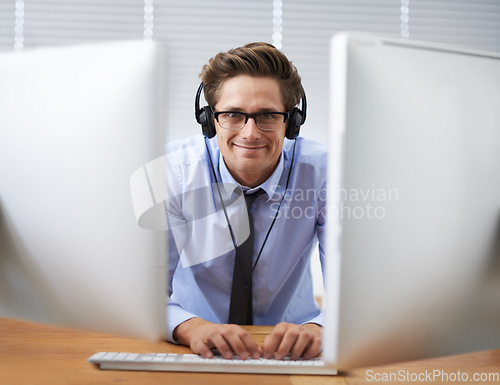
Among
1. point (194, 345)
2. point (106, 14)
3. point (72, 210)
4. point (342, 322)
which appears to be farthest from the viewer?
point (106, 14)

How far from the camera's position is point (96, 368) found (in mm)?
754

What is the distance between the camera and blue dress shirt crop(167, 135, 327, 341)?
1.36 metres

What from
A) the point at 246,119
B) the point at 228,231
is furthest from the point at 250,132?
the point at 228,231

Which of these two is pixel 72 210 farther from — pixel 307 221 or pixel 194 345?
pixel 307 221

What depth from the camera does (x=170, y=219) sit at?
4.38ft

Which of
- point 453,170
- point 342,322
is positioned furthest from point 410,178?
point 342,322

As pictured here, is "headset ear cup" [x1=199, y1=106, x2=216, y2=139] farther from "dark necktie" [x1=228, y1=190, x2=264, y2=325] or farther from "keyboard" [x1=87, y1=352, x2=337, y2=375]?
"keyboard" [x1=87, y1=352, x2=337, y2=375]

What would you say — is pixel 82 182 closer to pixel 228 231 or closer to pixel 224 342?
pixel 224 342

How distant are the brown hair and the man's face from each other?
0.08 ft

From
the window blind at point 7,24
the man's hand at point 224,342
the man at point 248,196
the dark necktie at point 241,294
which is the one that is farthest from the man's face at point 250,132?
the window blind at point 7,24

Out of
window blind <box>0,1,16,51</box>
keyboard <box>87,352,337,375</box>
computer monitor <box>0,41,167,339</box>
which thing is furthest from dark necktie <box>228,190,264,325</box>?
window blind <box>0,1,16,51</box>

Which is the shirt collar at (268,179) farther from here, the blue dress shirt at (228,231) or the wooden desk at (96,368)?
the wooden desk at (96,368)

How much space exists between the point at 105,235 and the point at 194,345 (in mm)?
368

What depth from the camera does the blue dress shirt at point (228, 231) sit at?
4.47 feet
